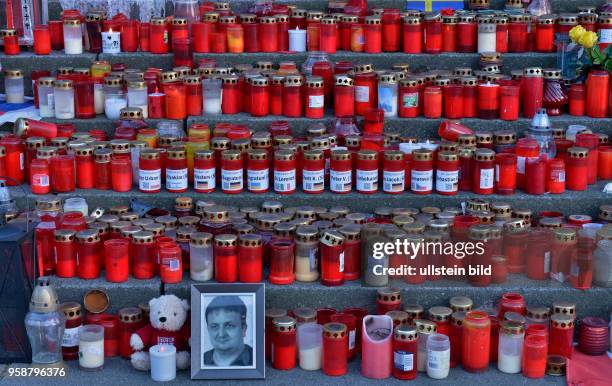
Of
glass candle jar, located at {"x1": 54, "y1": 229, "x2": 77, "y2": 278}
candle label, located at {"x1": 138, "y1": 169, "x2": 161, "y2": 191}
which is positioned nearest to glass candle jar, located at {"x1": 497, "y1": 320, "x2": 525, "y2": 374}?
candle label, located at {"x1": 138, "y1": 169, "x2": 161, "y2": 191}

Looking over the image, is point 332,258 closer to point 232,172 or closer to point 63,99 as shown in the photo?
point 232,172

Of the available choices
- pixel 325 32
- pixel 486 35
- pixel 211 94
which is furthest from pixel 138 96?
pixel 486 35

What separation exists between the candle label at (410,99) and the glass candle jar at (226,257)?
1336 mm

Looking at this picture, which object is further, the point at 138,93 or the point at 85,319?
the point at 138,93

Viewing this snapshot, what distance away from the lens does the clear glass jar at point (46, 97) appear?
626cm

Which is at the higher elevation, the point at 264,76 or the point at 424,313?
the point at 264,76

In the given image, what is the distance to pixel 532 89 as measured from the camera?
6.12 metres

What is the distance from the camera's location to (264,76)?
6.20m

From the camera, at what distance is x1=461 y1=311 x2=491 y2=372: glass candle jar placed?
197 inches

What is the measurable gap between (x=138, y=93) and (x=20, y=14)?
1.18 m

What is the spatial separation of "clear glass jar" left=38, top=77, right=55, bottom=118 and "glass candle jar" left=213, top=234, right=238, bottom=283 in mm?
1507

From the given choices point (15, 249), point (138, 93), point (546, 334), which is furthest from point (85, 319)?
point (546, 334)

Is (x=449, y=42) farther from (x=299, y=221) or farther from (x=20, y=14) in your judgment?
(x=20, y=14)

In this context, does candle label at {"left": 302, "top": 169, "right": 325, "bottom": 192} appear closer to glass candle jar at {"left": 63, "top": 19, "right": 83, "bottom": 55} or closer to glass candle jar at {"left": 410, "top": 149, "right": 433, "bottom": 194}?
glass candle jar at {"left": 410, "top": 149, "right": 433, "bottom": 194}
